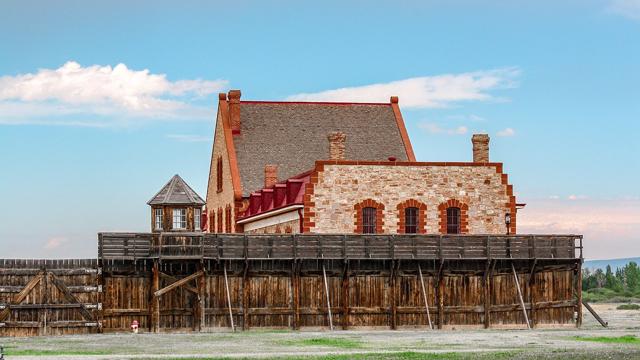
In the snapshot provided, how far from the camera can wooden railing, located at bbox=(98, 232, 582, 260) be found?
50.2m

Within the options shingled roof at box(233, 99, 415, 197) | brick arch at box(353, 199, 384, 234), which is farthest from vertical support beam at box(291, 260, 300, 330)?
shingled roof at box(233, 99, 415, 197)

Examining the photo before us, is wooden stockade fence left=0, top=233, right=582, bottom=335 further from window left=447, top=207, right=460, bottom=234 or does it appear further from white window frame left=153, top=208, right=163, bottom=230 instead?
window left=447, top=207, right=460, bottom=234

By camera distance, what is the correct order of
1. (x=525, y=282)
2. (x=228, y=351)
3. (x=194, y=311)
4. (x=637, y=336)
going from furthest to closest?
1. (x=525, y=282)
2. (x=194, y=311)
3. (x=637, y=336)
4. (x=228, y=351)

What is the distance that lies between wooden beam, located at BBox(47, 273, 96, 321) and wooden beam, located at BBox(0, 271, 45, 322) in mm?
421

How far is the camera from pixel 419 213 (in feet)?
190

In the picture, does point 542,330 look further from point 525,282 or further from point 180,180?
point 180,180

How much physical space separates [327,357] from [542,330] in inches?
749

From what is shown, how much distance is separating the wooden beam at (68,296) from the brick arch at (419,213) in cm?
1461

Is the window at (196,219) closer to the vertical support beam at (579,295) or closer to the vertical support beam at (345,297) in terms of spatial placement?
the vertical support beam at (345,297)

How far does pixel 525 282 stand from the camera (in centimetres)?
5475

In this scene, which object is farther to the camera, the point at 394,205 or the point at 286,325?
the point at 394,205

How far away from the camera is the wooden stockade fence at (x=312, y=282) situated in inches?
1973

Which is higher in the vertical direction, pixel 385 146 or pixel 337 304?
pixel 385 146

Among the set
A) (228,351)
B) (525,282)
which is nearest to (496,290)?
(525,282)
